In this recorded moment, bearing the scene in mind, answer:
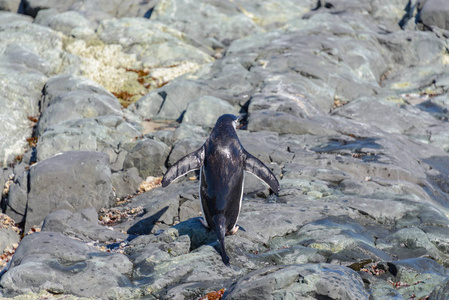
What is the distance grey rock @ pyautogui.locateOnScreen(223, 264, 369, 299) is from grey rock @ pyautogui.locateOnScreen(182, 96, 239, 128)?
13.7 meters

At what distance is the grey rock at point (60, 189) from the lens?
46.9 ft

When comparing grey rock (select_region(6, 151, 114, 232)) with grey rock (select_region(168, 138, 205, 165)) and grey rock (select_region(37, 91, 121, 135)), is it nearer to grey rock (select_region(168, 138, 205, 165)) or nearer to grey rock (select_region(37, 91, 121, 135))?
grey rock (select_region(168, 138, 205, 165))

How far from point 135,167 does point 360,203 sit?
26.0 feet

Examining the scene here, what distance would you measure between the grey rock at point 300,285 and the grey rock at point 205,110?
44.9 ft

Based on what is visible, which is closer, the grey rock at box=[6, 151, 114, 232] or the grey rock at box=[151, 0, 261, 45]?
the grey rock at box=[6, 151, 114, 232]

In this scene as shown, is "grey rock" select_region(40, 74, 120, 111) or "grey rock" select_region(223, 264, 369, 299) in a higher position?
"grey rock" select_region(223, 264, 369, 299)

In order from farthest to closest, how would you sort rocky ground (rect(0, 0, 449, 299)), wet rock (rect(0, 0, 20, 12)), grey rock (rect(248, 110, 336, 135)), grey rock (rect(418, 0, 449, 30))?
wet rock (rect(0, 0, 20, 12)), grey rock (rect(418, 0, 449, 30)), grey rock (rect(248, 110, 336, 135)), rocky ground (rect(0, 0, 449, 299))

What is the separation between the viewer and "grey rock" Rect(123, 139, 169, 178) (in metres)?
16.2

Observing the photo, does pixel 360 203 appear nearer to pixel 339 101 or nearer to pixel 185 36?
pixel 339 101

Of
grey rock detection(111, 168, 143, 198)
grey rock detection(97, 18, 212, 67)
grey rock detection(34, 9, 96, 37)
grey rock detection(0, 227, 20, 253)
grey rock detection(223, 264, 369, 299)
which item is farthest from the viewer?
grey rock detection(34, 9, 96, 37)

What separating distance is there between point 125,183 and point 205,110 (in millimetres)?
6381

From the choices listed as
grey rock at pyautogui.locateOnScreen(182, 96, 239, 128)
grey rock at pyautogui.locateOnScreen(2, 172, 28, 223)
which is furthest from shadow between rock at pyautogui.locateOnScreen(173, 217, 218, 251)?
grey rock at pyautogui.locateOnScreen(182, 96, 239, 128)

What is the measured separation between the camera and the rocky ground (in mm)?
8227

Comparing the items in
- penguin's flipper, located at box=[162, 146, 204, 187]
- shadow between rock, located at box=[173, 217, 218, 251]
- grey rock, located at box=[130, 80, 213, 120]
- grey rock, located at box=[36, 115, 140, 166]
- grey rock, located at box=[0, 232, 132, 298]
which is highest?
penguin's flipper, located at box=[162, 146, 204, 187]
